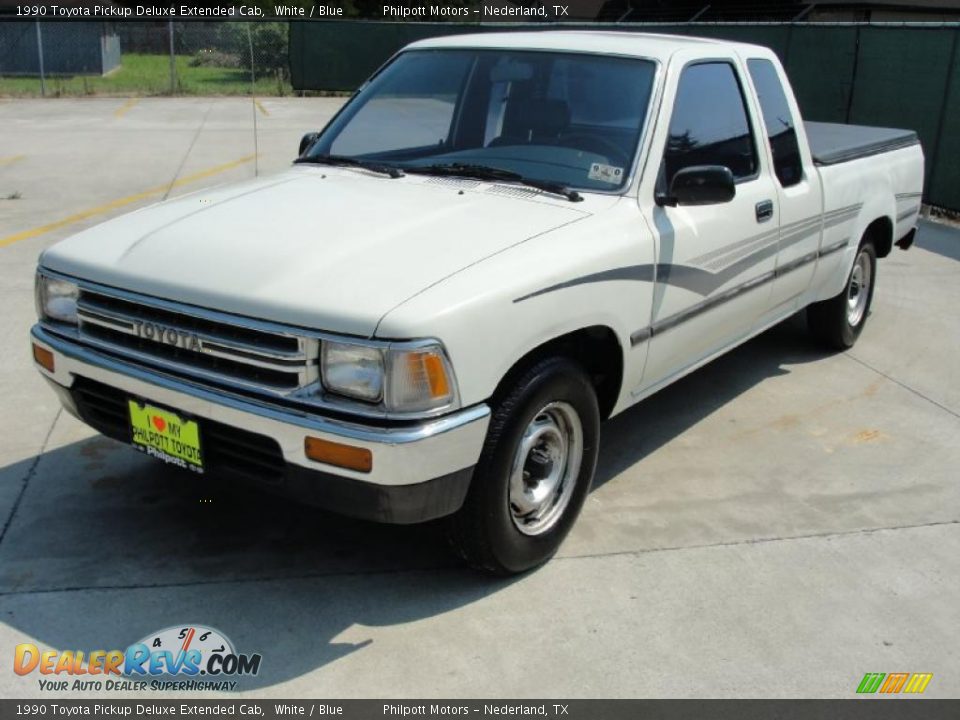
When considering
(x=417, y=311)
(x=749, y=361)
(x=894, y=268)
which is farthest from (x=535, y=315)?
(x=894, y=268)

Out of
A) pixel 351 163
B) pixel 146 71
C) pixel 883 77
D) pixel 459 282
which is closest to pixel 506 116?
pixel 351 163

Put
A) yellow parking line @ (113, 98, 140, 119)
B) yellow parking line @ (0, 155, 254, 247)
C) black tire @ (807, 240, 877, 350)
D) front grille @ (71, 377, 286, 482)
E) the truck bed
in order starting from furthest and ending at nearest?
yellow parking line @ (113, 98, 140, 119) < yellow parking line @ (0, 155, 254, 247) < black tire @ (807, 240, 877, 350) < the truck bed < front grille @ (71, 377, 286, 482)

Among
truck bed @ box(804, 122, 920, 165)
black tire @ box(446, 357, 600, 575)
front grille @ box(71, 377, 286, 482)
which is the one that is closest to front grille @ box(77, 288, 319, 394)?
front grille @ box(71, 377, 286, 482)

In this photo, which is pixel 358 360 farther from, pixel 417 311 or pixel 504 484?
pixel 504 484

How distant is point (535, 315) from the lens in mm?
3436

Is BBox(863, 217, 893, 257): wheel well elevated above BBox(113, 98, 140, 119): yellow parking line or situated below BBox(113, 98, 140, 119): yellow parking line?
above

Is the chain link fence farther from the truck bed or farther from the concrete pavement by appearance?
the concrete pavement

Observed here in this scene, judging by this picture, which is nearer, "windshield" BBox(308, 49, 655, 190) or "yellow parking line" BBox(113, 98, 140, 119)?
"windshield" BBox(308, 49, 655, 190)

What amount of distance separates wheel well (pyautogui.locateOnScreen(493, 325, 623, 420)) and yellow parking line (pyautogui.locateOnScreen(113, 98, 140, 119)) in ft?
57.3

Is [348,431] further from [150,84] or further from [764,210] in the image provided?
[150,84]

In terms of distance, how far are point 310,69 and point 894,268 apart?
68.6 ft

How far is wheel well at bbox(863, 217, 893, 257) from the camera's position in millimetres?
6648
